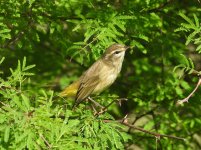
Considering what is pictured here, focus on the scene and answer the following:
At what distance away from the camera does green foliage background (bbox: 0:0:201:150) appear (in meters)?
5.23

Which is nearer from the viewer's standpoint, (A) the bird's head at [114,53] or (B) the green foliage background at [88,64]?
(B) the green foliage background at [88,64]

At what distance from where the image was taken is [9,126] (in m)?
4.97

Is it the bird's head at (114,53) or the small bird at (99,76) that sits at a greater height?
the bird's head at (114,53)

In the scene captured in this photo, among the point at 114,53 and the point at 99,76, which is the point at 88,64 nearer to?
the point at 99,76

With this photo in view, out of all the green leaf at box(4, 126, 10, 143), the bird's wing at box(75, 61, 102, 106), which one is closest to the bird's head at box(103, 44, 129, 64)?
the bird's wing at box(75, 61, 102, 106)

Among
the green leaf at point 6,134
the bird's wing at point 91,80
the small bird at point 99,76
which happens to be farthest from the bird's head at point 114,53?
the green leaf at point 6,134

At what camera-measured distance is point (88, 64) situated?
352 inches

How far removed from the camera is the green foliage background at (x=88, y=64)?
523 centimetres

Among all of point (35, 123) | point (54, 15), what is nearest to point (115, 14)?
point (54, 15)

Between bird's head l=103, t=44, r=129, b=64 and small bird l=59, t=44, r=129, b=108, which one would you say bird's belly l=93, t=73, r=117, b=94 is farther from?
bird's head l=103, t=44, r=129, b=64

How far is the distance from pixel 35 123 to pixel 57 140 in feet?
0.80

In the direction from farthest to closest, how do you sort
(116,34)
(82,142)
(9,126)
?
1. (116,34)
2. (82,142)
3. (9,126)

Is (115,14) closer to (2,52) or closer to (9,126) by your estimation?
(2,52)

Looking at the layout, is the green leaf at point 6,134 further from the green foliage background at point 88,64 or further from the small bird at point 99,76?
the small bird at point 99,76
